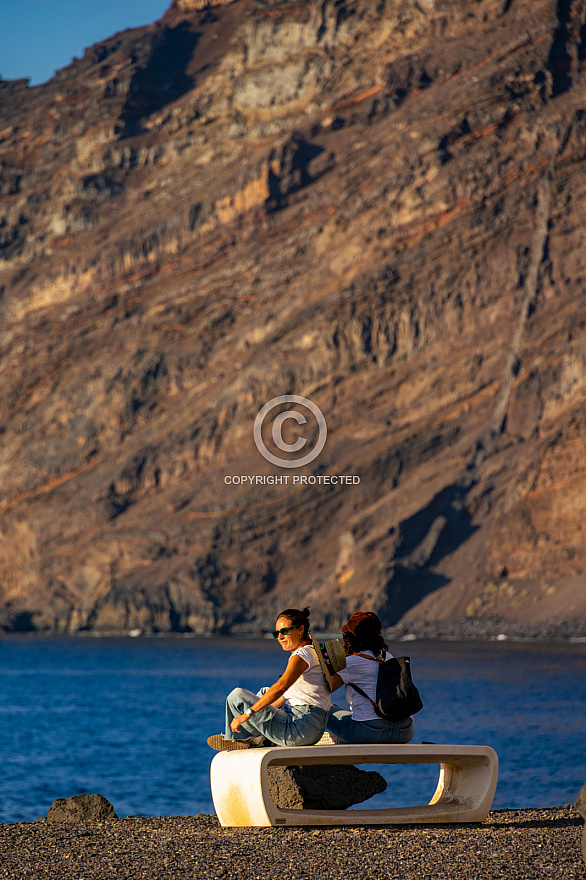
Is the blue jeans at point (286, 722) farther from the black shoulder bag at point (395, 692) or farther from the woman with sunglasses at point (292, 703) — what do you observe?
the black shoulder bag at point (395, 692)

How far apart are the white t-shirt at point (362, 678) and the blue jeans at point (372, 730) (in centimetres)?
5

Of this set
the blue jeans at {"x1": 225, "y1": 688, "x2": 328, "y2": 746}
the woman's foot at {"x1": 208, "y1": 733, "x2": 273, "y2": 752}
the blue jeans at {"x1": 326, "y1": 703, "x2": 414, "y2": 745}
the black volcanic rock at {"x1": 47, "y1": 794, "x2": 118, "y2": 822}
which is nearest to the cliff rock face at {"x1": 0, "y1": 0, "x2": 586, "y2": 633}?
the black volcanic rock at {"x1": 47, "y1": 794, "x2": 118, "y2": 822}

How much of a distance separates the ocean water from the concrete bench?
6.66m

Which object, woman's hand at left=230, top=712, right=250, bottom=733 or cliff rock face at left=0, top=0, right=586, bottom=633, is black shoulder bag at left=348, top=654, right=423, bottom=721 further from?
cliff rock face at left=0, top=0, right=586, bottom=633

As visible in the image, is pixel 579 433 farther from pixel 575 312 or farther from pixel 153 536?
pixel 153 536

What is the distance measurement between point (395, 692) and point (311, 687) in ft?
2.01

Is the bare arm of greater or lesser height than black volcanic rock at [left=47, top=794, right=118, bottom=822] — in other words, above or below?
above

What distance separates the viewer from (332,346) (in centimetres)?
6562

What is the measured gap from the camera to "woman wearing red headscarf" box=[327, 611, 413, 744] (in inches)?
296

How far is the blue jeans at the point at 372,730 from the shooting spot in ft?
24.7

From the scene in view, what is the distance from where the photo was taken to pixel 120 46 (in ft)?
362

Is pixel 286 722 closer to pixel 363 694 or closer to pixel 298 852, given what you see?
pixel 363 694

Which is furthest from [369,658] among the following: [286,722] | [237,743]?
[237,743]
